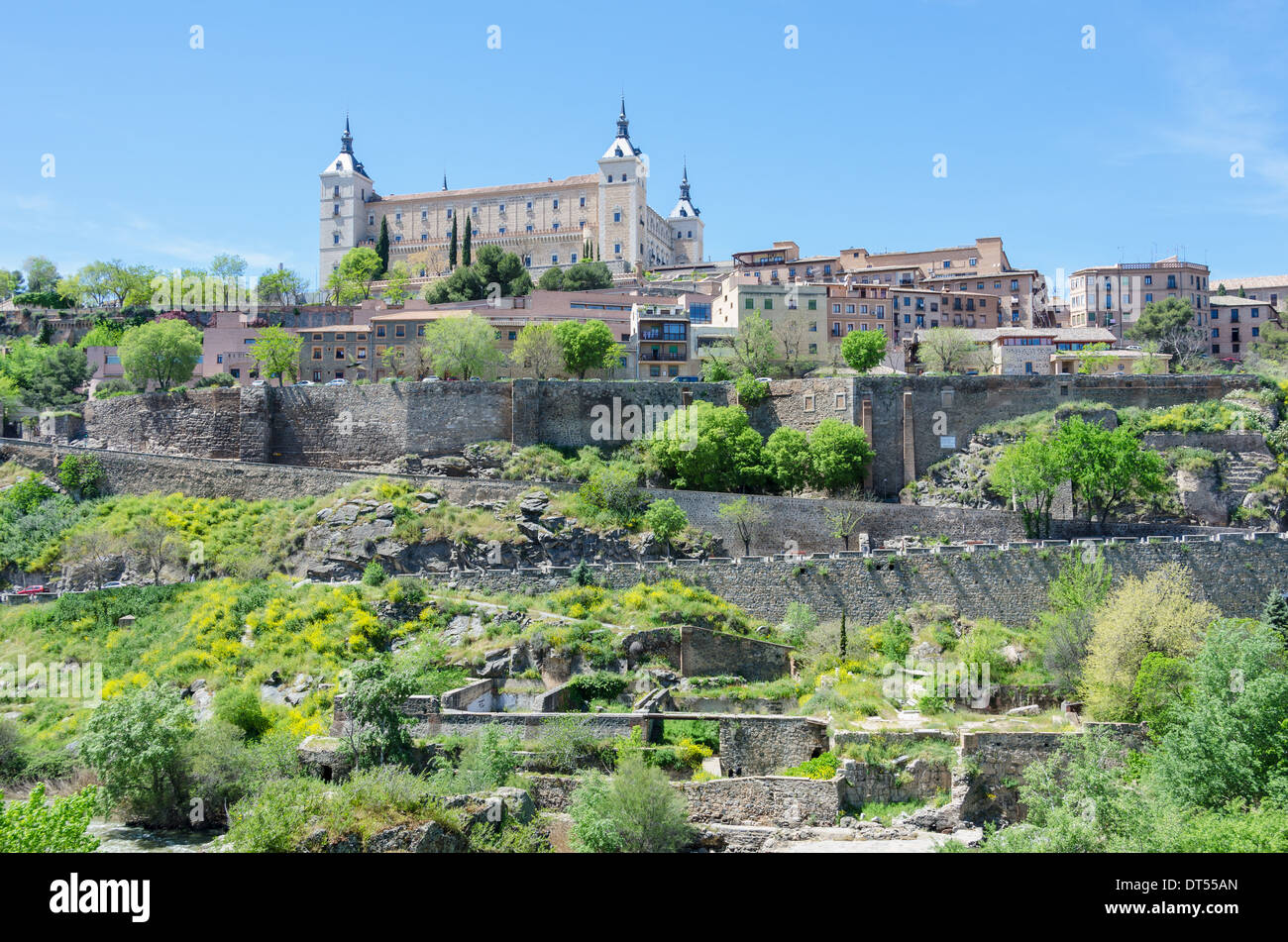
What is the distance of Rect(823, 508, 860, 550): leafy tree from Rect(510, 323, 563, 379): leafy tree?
22.2 metres

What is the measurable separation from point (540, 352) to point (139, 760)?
128 feet

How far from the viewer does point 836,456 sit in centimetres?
4541

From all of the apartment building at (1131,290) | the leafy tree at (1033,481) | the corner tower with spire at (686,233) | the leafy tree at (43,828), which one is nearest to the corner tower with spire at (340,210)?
the corner tower with spire at (686,233)

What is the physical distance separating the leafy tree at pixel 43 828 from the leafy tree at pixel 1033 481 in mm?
32823

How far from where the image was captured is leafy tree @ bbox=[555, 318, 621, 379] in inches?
2270

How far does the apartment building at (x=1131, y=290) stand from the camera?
260 ft

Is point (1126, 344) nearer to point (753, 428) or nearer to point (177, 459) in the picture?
point (753, 428)

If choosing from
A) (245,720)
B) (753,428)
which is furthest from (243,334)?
(245,720)

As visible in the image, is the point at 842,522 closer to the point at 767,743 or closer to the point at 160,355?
the point at 767,743

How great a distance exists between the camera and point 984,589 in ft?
109

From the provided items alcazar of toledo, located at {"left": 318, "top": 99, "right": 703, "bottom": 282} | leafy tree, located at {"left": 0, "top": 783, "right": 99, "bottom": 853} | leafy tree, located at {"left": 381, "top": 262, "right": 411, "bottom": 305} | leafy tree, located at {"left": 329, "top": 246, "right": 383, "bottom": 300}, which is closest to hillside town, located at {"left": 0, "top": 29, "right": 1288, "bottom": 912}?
leafy tree, located at {"left": 0, "top": 783, "right": 99, "bottom": 853}

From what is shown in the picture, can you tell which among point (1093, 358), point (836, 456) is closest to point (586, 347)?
point (836, 456)

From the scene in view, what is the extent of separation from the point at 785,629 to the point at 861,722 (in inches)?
321
